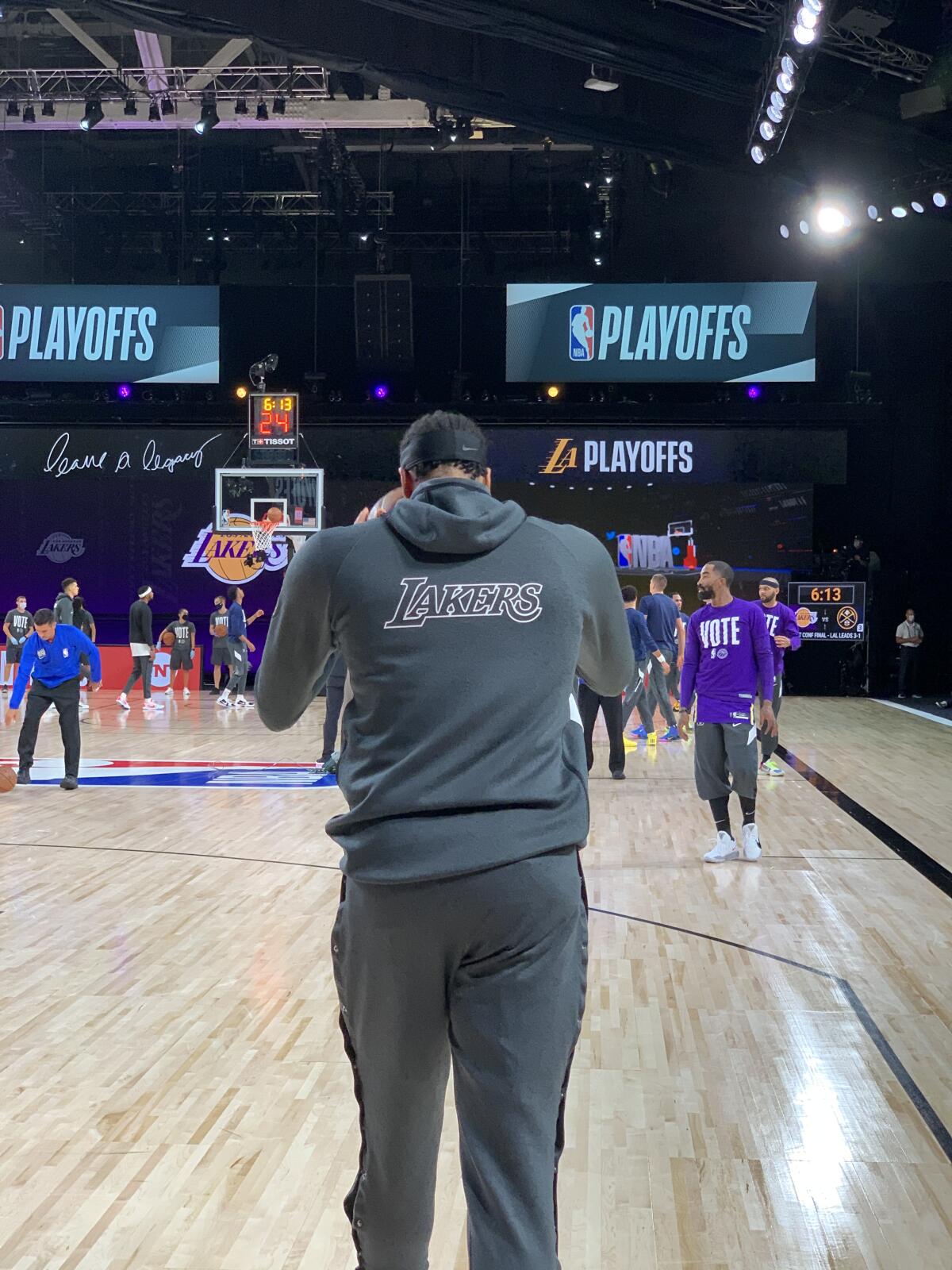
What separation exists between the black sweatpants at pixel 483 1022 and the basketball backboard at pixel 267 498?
1763 centimetres

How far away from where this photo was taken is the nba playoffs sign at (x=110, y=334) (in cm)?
2083

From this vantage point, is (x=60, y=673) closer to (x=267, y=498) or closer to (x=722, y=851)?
(x=722, y=851)

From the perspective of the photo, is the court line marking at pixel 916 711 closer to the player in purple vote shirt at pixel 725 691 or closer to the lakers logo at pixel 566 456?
the lakers logo at pixel 566 456

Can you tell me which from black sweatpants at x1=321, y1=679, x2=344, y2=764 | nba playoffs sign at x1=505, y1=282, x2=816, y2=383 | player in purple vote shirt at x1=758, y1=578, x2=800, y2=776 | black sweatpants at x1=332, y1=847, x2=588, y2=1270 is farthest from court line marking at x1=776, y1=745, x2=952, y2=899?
nba playoffs sign at x1=505, y1=282, x2=816, y2=383

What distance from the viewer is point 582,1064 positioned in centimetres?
408

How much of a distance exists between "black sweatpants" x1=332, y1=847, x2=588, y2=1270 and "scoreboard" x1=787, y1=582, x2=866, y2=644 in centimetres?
1920

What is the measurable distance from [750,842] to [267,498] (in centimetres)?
1354

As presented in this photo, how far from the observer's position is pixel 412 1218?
199 centimetres

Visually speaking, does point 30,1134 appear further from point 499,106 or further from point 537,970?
point 499,106

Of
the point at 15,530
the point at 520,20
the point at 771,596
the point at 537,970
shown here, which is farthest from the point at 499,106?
the point at 15,530

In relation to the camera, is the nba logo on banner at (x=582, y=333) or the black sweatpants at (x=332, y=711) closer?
the black sweatpants at (x=332, y=711)
